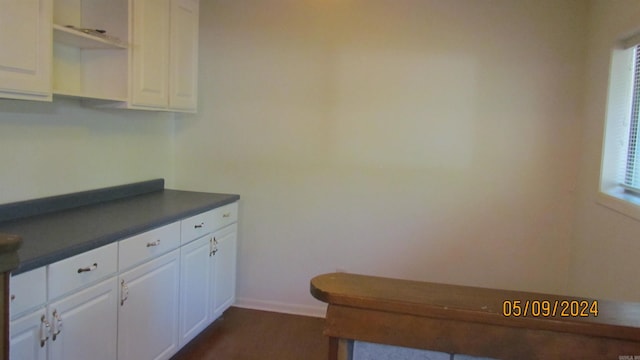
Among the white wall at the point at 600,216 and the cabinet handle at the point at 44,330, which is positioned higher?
the white wall at the point at 600,216

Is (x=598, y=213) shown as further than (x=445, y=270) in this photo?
No

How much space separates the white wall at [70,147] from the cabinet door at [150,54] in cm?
33

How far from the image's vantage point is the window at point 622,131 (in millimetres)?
2361

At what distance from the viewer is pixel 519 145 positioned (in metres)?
3.03

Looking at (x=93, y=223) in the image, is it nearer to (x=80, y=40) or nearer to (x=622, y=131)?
(x=80, y=40)

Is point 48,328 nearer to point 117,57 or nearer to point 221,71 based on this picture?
point 117,57

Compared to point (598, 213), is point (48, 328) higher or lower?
lower

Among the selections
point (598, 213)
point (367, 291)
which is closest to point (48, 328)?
point (367, 291)

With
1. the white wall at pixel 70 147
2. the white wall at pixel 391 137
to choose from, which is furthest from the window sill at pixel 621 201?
the white wall at pixel 70 147

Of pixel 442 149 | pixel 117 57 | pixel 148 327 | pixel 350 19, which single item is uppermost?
pixel 350 19

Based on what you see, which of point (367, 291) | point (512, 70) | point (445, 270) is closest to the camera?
point (367, 291)

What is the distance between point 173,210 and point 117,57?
89 centimetres
